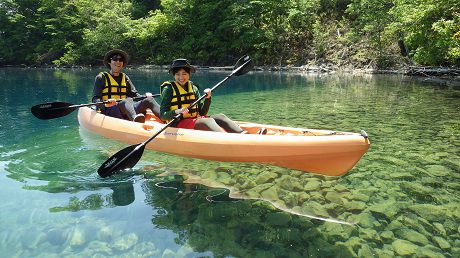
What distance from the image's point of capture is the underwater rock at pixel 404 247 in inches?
116

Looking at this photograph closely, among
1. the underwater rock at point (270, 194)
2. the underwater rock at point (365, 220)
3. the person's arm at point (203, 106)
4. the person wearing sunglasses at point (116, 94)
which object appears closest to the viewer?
the underwater rock at point (365, 220)

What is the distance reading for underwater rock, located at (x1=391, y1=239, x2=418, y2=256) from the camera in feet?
9.66

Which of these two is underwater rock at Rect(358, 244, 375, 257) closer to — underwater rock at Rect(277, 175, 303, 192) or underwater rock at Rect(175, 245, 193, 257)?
underwater rock at Rect(277, 175, 303, 192)

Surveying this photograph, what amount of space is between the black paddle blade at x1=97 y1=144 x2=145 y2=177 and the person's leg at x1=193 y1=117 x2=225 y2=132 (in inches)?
33.8

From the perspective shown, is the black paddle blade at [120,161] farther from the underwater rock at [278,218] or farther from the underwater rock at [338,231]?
the underwater rock at [338,231]

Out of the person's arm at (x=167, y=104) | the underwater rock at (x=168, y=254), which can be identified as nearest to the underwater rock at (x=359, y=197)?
the underwater rock at (x=168, y=254)

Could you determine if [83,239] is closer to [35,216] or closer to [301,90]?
[35,216]

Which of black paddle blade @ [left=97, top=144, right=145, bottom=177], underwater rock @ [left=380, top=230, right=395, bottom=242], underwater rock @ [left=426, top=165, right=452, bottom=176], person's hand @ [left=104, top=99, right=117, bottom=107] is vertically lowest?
underwater rock @ [left=380, top=230, right=395, bottom=242]

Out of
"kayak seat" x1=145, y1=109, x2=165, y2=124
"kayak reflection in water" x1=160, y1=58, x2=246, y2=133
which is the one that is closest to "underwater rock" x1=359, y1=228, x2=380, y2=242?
"kayak reflection in water" x1=160, y1=58, x2=246, y2=133

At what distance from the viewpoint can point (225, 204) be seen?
3941mm

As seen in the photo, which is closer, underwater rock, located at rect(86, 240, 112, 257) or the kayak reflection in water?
underwater rock, located at rect(86, 240, 112, 257)

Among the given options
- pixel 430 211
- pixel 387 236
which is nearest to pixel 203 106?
pixel 387 236

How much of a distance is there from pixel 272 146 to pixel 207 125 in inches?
45.0

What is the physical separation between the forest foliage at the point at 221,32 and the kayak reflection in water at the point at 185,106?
468 inches
